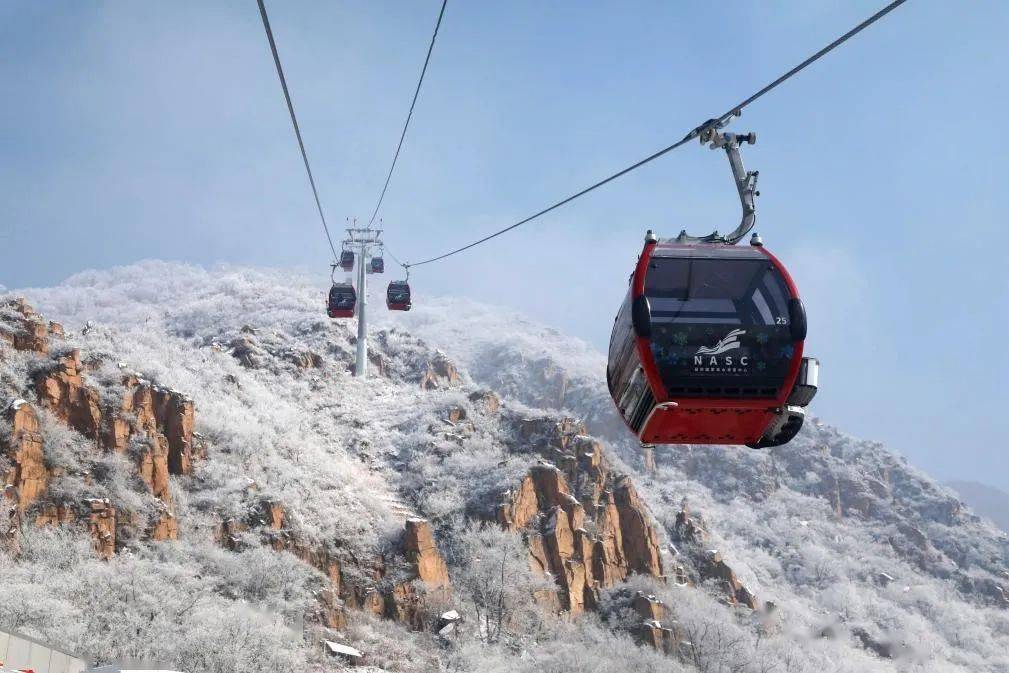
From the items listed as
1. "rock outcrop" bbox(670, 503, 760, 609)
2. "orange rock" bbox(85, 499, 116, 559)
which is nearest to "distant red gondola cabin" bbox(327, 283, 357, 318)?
"orange rock" bbox(85, 499, 116, 559)

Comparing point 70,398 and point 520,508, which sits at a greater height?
point 70,398

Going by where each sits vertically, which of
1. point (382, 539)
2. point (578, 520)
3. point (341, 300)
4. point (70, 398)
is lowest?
point (382, 539)

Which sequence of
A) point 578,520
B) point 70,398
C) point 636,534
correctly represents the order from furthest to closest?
point 636,534 → point 578,520 → point 70,398

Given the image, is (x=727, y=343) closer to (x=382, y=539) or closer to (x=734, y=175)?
(x=734, y=175)

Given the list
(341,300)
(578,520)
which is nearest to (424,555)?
(578,520)

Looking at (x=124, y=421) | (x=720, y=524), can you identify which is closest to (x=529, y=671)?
(x=124, y=421)

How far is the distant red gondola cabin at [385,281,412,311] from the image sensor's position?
52622 mm

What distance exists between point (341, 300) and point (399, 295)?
6.46m

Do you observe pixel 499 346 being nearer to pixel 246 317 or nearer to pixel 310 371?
pixel 246 317

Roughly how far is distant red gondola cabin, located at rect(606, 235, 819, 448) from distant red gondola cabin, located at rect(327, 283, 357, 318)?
3594 cm

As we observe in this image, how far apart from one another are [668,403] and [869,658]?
8438 cm

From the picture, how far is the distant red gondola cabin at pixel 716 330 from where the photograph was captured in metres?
12.0

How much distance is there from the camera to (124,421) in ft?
189

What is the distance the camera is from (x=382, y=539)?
65.0 meters
